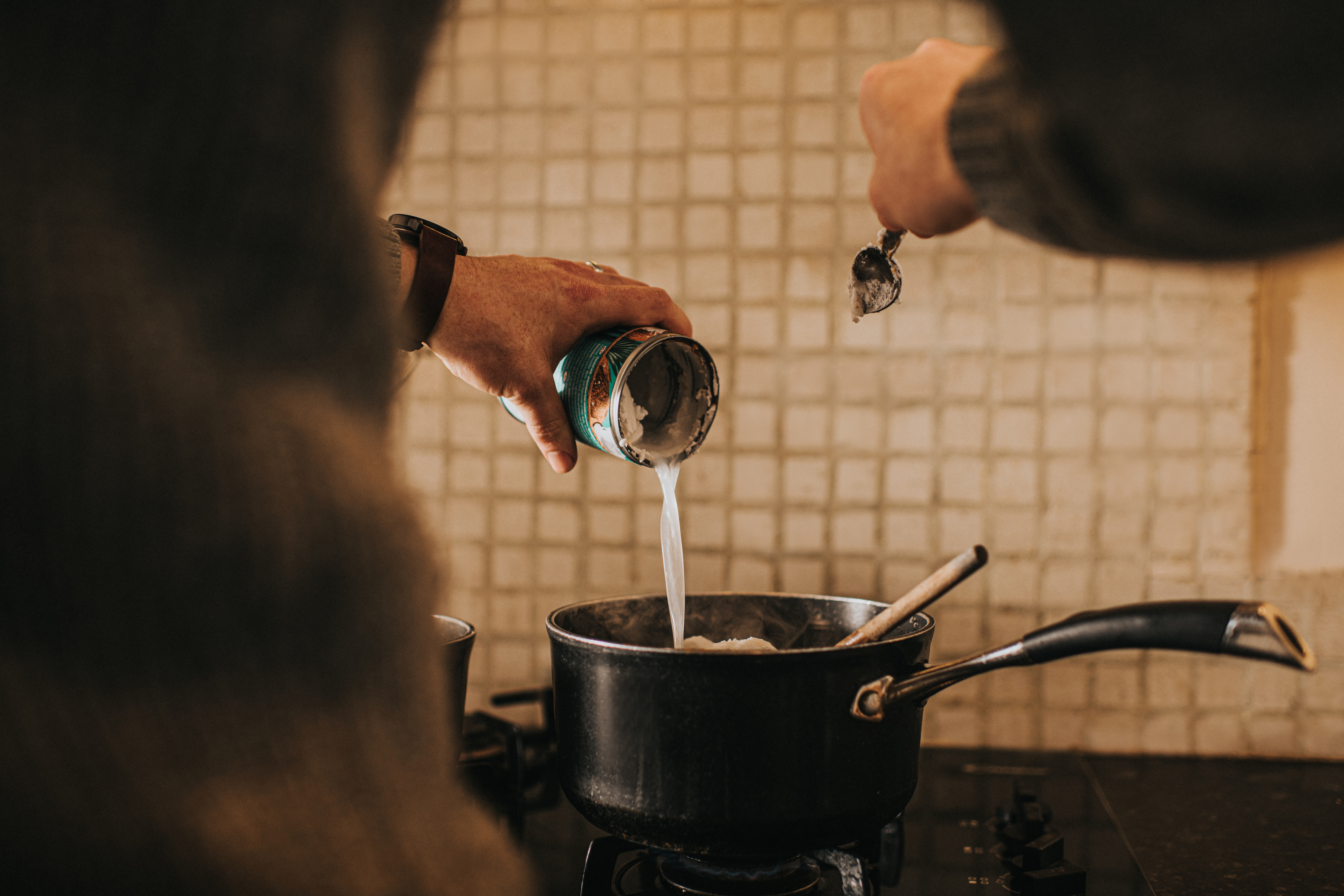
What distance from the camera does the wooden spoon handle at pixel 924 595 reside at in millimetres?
542

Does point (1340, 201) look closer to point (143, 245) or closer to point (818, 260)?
point (143, 245)

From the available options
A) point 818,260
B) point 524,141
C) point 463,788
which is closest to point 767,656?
point 463,788

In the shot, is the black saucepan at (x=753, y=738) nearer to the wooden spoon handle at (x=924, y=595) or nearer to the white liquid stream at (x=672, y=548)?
the wooden spoon handle at (x=924, y=595)

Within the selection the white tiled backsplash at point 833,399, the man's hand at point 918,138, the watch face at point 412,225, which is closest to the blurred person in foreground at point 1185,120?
the man's hand at point 918,138

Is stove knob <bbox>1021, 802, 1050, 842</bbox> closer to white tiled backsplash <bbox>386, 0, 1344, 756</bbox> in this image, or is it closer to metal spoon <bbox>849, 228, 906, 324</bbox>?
white tiled backsplash <bbox>386, 0, 1344, 756</bbox>

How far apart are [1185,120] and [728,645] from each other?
1.54ft

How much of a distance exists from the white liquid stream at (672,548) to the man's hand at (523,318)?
0.36ft

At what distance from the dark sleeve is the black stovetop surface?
548mm

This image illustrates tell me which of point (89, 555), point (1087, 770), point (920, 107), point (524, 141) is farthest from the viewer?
point (524, 141)

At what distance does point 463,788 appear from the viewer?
276mm

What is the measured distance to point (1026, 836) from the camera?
72 centimetres

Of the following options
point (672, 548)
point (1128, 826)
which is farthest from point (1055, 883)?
point (672, 548)

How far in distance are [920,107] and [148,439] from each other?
42 cm

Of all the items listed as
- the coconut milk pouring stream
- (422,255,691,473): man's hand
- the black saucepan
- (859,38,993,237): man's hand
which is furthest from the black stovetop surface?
(859,38,993,237): man's hand
